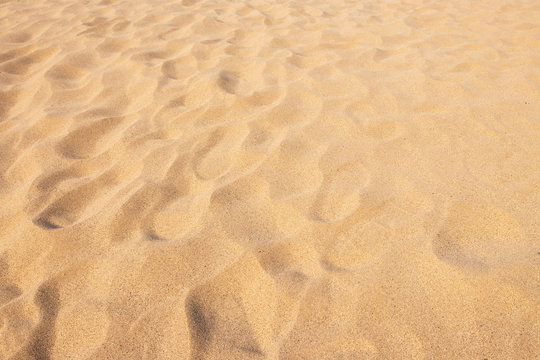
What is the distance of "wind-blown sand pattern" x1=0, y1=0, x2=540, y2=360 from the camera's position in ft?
3.61

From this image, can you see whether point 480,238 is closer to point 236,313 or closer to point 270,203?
point 270,203

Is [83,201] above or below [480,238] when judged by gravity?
above

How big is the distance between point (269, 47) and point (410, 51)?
111 cm

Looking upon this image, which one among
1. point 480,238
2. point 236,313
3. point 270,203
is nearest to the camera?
point 236,313

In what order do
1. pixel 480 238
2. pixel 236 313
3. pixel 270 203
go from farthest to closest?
1. pixel 270 203
2. pixel 480 238
3. pixel 236 313

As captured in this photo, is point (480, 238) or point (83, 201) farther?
point (83, 201)

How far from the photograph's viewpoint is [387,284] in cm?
120

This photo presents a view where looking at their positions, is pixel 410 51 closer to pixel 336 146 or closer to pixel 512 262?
pixel 336 146

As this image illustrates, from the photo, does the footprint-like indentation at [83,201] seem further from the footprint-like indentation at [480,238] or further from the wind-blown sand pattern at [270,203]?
the footprint-like indentation at [480,238]

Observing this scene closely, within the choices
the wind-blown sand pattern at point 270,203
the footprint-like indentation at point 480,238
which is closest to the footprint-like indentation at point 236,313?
the wind-blown sand pattern at point 270,203

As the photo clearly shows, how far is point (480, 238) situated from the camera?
1332 millimetres

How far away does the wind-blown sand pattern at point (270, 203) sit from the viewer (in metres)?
1.10

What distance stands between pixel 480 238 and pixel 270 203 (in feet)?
2.58

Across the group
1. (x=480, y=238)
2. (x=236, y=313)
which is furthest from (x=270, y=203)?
(x=480, y=238)
